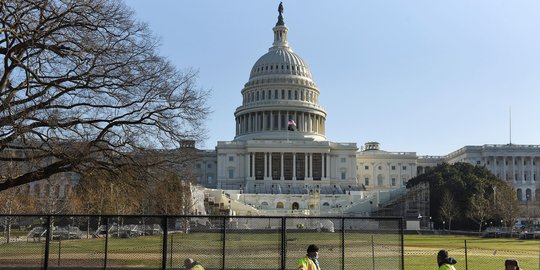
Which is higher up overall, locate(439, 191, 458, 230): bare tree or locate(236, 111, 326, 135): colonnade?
locate(236, 111, 326, 135): colonnade

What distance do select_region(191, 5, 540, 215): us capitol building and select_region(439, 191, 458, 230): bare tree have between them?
40.2 m

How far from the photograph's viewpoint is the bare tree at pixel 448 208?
96.5 m

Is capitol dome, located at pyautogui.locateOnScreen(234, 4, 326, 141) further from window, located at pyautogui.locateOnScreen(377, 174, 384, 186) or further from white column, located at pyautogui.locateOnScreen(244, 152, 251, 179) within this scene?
window, located at pyautogui.locateOnScreen(377, 174, 384, 186)

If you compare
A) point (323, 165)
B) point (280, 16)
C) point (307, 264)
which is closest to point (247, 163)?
Answer: point (323, 165)

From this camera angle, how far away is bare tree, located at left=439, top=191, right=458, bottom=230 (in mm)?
96500

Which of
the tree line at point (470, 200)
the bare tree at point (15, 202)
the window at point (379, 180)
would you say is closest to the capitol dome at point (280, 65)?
the window at point (379, 180)

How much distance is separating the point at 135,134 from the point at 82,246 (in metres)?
9.04

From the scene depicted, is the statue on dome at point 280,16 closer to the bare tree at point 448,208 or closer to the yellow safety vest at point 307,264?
the bare tree at point 448,208

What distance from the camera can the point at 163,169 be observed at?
25.1 metres

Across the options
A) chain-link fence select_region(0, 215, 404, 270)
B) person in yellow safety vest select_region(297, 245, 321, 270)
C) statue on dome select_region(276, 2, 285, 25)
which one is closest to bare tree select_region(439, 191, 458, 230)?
chain-link fence select_region(0, 215, 404, 270)

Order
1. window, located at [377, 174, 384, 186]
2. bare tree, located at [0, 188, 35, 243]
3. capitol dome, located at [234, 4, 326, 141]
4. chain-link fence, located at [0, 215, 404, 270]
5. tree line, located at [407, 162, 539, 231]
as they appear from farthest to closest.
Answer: window, located at [377, 174, 384, 186] < capitol dome, located at [234, 4, 326, 141] < tree line, located at [407, 162, 539, 231] < bare tree, located at [0, 188, 35, 243] < chain-link fence, located at [0, 215, 404, 270]

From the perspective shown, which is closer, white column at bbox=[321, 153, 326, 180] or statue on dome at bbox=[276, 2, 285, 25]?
white column at bbox=[321, 153, 326, 180]

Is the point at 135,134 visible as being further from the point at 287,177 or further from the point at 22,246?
the point at 287,177

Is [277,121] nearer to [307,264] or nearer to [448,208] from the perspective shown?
[448,208]
